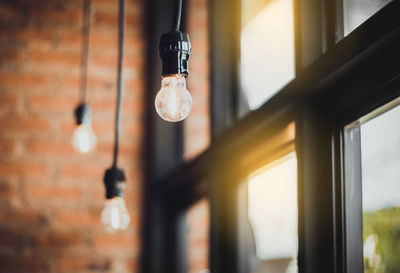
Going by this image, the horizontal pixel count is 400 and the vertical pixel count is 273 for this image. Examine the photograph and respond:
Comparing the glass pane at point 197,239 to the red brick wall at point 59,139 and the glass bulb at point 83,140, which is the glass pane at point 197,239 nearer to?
the red brick wall at point 59,139

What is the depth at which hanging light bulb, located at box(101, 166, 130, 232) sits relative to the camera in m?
1.57

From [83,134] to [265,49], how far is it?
0.69 metres

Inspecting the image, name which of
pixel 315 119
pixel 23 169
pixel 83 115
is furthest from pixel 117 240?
pixel 315 119

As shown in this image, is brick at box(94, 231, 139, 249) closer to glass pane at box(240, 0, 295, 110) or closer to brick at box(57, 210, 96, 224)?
brick at box(57, 210, 96, 224)

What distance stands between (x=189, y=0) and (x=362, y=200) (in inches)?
68.4

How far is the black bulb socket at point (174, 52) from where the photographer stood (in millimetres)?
953

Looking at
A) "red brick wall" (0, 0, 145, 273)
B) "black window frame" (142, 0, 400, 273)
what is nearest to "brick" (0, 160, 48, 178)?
"red brick wall" (0, 0, 145, 273)

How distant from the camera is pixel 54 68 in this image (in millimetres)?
2682

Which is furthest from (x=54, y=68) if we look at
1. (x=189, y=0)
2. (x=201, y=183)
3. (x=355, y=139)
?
(x=355, y=139)

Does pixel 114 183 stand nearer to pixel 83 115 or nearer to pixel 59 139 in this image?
pixel 83 115

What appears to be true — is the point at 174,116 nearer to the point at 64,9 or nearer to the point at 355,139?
the point at 355,139

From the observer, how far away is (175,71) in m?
0.96

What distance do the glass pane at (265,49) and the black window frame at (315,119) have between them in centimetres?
5

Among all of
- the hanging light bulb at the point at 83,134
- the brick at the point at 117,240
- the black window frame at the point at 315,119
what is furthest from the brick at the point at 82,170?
the black window frame at the point at 315,119
